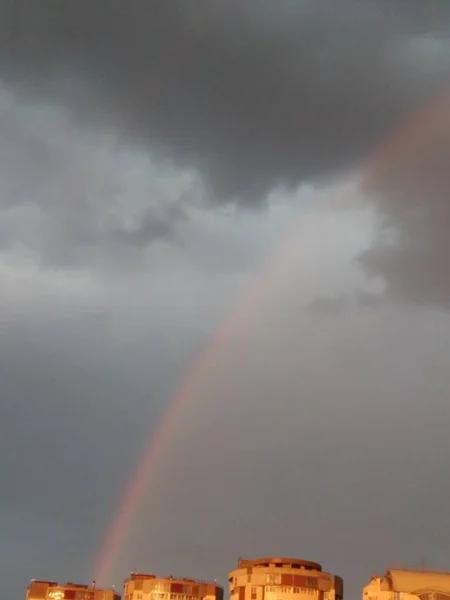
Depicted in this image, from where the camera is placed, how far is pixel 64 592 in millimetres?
183375

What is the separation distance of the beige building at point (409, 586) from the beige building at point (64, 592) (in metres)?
62.4

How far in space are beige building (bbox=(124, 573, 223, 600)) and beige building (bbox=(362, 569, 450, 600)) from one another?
36734mm

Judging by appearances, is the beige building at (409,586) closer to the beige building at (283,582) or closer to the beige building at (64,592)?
the beige building at (283,582)

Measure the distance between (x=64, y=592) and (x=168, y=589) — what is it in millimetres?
26754

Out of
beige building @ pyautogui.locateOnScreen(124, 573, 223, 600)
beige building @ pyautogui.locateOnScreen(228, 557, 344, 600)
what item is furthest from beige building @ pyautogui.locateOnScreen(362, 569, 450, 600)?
beige building @ pyautogui.locateOnScreen(124, 573, 223, 600)

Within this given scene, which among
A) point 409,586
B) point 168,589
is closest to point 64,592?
point 168,589

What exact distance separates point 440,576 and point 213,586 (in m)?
51.3

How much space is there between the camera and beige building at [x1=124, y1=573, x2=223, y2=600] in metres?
173

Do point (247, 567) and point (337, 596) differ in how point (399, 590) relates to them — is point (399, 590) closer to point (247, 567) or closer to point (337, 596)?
point (337, 596)

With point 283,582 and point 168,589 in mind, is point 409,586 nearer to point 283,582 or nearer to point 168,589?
point 283,582

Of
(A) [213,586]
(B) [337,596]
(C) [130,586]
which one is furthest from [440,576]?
(C) [130,586]

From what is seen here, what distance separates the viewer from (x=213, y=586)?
181625 millimetres

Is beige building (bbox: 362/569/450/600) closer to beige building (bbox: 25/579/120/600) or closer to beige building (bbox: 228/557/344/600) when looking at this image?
beige building (bbox: 228/557/344/600)

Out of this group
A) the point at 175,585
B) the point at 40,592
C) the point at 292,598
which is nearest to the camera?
the point at 292,598
